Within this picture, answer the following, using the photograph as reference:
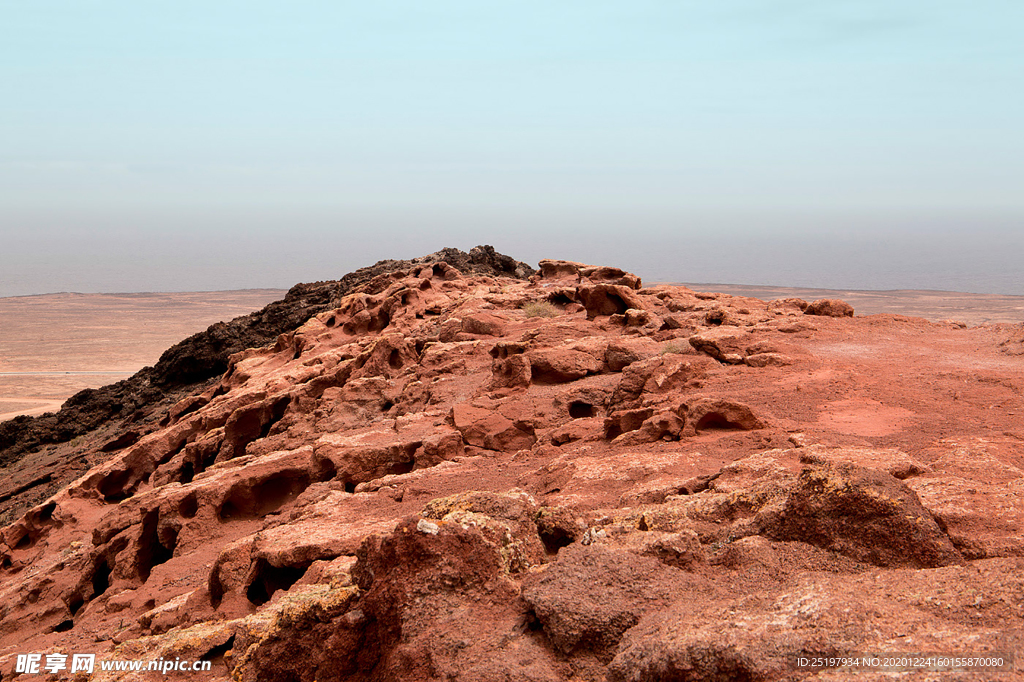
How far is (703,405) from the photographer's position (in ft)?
22.1

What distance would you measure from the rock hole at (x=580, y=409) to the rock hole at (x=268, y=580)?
11.6 feet

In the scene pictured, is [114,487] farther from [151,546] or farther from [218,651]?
[218,651]

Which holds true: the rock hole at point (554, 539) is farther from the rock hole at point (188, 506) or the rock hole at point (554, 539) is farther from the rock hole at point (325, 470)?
the rock hole at point (188, 506)

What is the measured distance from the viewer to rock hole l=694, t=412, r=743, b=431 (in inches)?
263

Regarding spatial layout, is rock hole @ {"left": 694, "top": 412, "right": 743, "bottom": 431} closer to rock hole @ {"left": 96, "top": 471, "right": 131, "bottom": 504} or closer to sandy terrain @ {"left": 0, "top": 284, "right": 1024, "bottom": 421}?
rock hole @ {"left": 96, "top": 471, "right": 131, "bottom": 504}

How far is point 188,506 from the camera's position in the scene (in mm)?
8422

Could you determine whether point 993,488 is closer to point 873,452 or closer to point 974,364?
point 873,452

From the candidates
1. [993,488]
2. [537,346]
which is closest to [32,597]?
[537,346]

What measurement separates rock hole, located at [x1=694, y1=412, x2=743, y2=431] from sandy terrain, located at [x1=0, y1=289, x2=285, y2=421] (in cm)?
2992

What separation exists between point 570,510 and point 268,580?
2.74 meters

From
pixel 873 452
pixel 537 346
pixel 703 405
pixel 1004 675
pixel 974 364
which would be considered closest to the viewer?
pixel 1004 675

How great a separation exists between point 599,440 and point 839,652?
435 cm

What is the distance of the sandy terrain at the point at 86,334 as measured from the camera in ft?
117

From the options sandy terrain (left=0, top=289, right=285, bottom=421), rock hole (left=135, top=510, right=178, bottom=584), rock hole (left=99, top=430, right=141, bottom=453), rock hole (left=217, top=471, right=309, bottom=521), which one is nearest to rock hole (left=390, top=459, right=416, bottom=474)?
rock hole (left=217, top=471, right=309, bottom=521)
